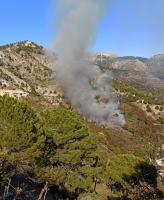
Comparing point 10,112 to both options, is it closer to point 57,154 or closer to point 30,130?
point 30,130

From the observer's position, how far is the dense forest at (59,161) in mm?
36531

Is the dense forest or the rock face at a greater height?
the rock face

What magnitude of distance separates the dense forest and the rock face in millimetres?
74783

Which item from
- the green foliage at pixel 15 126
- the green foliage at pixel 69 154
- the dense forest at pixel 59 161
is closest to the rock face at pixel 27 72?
the dense forest at pixel 59 161

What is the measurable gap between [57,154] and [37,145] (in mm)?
6250

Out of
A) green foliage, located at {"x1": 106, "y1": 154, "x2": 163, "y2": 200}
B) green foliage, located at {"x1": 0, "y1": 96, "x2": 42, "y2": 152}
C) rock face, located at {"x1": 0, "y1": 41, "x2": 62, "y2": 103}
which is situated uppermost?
rock face, located at {"x1": 0, "y1": 41, "x2": 62, "y2": 103}

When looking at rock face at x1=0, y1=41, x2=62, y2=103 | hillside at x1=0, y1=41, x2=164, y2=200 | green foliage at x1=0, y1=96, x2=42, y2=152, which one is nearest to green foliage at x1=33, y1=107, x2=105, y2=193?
hillside at x1=0, y1=41, x2=164, y2=200

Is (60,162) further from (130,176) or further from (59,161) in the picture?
(130,176)

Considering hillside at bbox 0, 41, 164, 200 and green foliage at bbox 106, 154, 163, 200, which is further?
green foliage at bbox 106, 154, 163, 200

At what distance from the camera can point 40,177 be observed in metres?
42.1

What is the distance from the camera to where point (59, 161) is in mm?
43812

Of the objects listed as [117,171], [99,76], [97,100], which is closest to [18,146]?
[117,171]

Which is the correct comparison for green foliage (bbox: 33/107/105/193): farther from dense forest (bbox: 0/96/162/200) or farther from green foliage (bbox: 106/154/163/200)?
green foliage (bbox: 106/154/163/200)

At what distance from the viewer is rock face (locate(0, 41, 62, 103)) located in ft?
449
